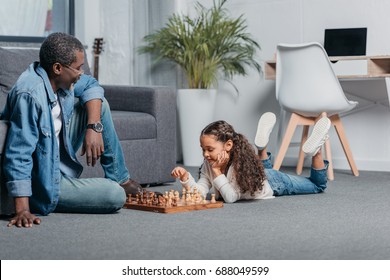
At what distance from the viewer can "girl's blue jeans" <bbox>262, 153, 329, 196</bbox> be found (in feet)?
12.9

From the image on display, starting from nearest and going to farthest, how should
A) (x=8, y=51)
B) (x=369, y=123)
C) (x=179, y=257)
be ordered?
1. (x=179, y=257)
2. (x=8, y=51)
3. (x=369, y=123)

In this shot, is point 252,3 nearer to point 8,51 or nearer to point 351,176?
point 351,176

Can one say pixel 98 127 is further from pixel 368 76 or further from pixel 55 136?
pixel 368 76

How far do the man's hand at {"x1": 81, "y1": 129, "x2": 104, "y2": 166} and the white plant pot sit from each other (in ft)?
7.86

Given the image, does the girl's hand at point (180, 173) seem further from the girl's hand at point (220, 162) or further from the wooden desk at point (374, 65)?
the wooden desk at point (374, 65)

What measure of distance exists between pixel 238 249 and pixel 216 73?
3.52 meters

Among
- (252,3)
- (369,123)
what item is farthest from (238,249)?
(252,3)

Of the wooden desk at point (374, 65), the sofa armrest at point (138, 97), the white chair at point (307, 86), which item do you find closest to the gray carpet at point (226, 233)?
the sofa armrest at point (138, 97)

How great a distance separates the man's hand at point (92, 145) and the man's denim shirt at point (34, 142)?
0.08 metres

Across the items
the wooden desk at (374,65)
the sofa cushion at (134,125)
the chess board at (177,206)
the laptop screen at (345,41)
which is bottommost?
the chess board at (177,206)

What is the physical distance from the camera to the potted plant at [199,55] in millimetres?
5734

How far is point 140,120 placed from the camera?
14.4 ft

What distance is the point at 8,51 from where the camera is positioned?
436 centimetres

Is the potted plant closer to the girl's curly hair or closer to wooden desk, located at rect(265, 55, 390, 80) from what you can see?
wooden desk, located at rect(265, 55, 390, 80)
